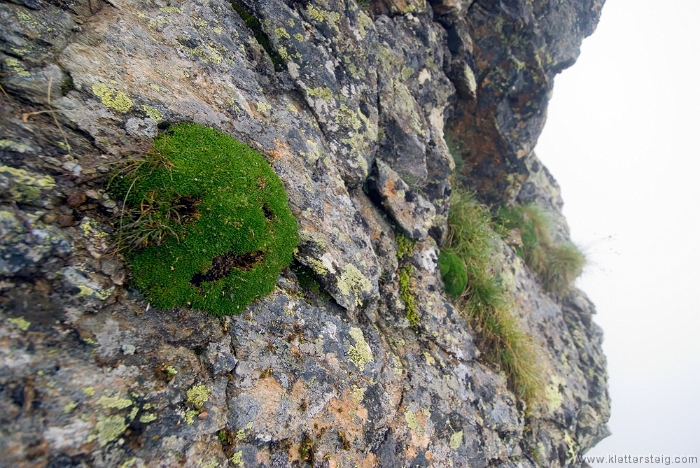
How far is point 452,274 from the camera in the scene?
7.00 meters

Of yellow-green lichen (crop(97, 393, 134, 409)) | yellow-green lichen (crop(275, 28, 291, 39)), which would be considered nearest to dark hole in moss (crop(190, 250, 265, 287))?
yellow-green lichen (crop(97, 393, 134, 409))

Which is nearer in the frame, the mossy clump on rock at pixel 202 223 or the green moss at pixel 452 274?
the mossy clump on rock at pixel 202 223

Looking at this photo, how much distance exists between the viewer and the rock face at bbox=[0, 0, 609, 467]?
9.59ft

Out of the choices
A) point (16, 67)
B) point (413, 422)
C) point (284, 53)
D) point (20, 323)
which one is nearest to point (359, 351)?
point (413, 422)

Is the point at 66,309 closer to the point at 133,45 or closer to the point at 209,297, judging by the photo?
the point at 209,297

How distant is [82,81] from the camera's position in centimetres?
350

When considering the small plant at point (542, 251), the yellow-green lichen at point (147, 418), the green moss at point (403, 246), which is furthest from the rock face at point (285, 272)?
the small plant at point (542, 251)

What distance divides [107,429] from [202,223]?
1.88m

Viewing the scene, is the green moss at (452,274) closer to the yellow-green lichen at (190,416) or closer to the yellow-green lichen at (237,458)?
the yellow-green lichen at (237,458)

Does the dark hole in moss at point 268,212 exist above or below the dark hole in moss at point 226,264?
above

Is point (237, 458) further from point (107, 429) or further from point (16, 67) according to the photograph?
point (16, 67)

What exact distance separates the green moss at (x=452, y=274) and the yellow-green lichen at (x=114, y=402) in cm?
537

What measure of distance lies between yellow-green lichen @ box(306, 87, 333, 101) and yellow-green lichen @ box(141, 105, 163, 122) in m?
2.17

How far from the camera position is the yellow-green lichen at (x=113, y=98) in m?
3.57
